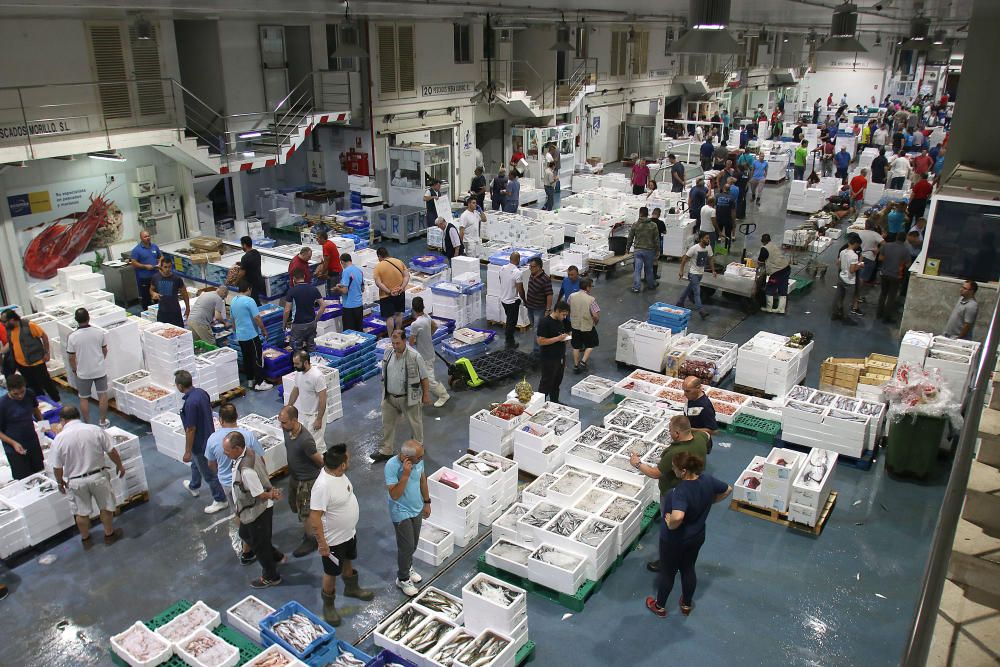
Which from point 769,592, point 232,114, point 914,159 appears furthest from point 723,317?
point 914,159

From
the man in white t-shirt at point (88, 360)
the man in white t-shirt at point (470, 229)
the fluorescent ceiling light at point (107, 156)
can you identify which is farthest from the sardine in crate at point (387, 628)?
the fluorescent ceiling light at point (107, 156)

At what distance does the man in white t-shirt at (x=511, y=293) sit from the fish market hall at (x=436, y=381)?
0.23 feet

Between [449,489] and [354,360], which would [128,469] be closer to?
[449,489]

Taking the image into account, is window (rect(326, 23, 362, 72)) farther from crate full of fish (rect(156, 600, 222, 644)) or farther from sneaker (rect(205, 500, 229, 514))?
crate full of fish (rect(156, 600, 222, 644))

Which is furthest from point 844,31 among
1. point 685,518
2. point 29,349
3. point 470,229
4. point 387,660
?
point 29,349

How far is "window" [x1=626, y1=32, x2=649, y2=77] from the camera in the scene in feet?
102

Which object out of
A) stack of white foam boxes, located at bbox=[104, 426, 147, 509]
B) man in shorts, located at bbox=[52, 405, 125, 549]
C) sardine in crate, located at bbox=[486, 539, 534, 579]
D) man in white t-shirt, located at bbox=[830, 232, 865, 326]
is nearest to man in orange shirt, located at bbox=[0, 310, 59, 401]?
stack of white foam boxes, located at bbox=[104, 426, 147, 509]

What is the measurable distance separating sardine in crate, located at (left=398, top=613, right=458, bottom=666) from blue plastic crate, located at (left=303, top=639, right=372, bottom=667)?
1.01ft

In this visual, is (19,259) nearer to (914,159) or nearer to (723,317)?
(723,317)

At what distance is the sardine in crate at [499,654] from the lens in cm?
611

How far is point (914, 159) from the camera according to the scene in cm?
2384

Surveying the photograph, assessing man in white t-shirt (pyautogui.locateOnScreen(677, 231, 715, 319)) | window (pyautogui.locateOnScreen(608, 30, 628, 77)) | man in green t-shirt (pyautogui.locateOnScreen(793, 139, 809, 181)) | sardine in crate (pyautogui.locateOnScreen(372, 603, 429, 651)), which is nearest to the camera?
sardine in crate (pyautogui.locateOnScreen(372, 603, 429, 651))

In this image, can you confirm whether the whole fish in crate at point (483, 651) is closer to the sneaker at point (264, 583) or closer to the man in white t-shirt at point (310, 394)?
the sneaker at point (264, 583)

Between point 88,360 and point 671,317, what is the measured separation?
8.54 meters
